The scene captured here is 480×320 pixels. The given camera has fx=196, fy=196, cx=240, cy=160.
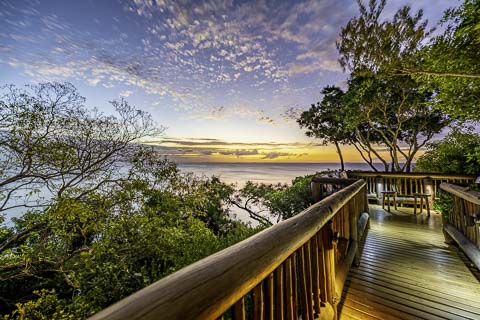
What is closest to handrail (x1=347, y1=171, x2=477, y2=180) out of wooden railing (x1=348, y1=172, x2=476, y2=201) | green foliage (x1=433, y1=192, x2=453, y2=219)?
wooden railing (x1=348, y1=172, x2=476, y2=201)

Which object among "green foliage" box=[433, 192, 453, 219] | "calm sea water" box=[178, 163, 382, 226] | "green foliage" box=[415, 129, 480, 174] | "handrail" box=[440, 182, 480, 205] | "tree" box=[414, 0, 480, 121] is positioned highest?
"tree" box=[414, 0, 480, 121]

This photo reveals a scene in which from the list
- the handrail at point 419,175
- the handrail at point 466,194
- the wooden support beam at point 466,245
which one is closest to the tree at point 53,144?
the handrail at point 466,194

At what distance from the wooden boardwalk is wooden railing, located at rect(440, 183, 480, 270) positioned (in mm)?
273

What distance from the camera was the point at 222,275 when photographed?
648 mm

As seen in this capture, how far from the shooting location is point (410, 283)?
2576 mm

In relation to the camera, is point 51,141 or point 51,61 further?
point 51,61

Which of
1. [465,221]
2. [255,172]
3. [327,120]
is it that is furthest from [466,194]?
[255,172]

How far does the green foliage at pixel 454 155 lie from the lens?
705cm

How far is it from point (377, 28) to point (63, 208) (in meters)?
9.55

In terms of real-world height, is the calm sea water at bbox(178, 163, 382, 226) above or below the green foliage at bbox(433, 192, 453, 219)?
below

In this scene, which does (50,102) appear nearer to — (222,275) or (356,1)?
(222,275)

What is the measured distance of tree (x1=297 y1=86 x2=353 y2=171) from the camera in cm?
1327

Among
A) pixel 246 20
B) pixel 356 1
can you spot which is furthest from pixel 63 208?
pixel 356 1

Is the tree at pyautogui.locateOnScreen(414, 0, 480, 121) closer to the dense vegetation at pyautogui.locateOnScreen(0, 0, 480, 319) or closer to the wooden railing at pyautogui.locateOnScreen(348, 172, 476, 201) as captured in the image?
the dense vegetation at pyautogui.locateOnScreen(0, 0, 480, 319)
